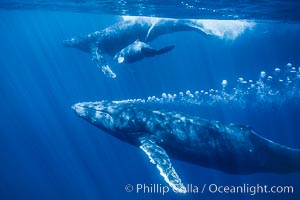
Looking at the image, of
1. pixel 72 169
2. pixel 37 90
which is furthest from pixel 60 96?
pixel 72 169

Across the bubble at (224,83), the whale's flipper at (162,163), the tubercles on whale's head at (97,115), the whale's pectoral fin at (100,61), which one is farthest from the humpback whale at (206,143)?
the bubble at (224,83)

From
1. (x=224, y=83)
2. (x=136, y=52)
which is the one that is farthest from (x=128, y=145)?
(x=136, y=52)

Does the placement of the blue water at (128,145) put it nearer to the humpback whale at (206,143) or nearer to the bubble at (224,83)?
the bubble at (224,83)

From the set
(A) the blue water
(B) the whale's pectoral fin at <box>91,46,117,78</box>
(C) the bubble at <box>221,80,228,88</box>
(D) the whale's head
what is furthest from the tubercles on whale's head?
(C) the bubble at <box>221,80,228,88</box>

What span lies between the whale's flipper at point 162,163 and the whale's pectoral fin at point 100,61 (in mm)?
7970

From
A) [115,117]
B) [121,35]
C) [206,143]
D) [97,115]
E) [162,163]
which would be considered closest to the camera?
[162,163]

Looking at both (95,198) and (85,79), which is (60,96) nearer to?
(85,79)

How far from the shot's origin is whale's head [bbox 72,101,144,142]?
11648 millimetres

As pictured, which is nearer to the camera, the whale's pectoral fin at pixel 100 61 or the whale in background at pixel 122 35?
the whale's pectoral fin at pixel 100 61

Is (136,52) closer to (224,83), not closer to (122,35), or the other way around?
(122,35)

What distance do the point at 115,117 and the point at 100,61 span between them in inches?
298

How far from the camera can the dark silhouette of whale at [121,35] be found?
1967 centimetres

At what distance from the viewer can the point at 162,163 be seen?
9.89m

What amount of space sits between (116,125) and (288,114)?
104 feet
